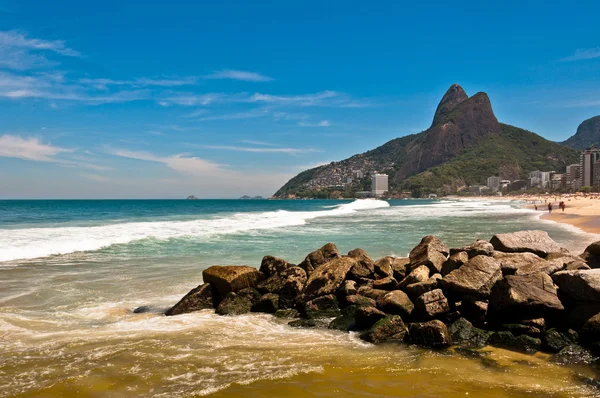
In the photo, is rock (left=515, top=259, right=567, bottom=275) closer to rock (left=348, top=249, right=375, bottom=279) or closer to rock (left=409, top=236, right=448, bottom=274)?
rock (left=409, top=236, right=448, bottom=274)

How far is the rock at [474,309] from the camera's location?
7.40 meters

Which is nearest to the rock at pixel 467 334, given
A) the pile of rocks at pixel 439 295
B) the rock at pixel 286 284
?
the pile of rocks at pixel 439 295

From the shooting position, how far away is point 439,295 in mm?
7559

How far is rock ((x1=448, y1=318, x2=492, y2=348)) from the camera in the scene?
6.78 m

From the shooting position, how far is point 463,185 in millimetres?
196375

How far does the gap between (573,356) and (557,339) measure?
0.35m

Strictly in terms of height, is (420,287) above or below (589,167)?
below

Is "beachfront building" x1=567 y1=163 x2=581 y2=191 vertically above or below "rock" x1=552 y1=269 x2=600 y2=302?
above

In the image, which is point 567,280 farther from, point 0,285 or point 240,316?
point 0,285

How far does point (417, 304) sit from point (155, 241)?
693 inches

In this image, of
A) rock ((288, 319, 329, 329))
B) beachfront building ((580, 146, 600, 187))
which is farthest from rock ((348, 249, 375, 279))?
beachfront building ((580, 146, 600, 187))

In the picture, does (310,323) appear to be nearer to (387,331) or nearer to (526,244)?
(387,331)

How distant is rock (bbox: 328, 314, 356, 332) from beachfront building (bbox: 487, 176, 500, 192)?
618 feet

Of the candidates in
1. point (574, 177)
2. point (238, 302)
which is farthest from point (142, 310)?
point (574, 177)
